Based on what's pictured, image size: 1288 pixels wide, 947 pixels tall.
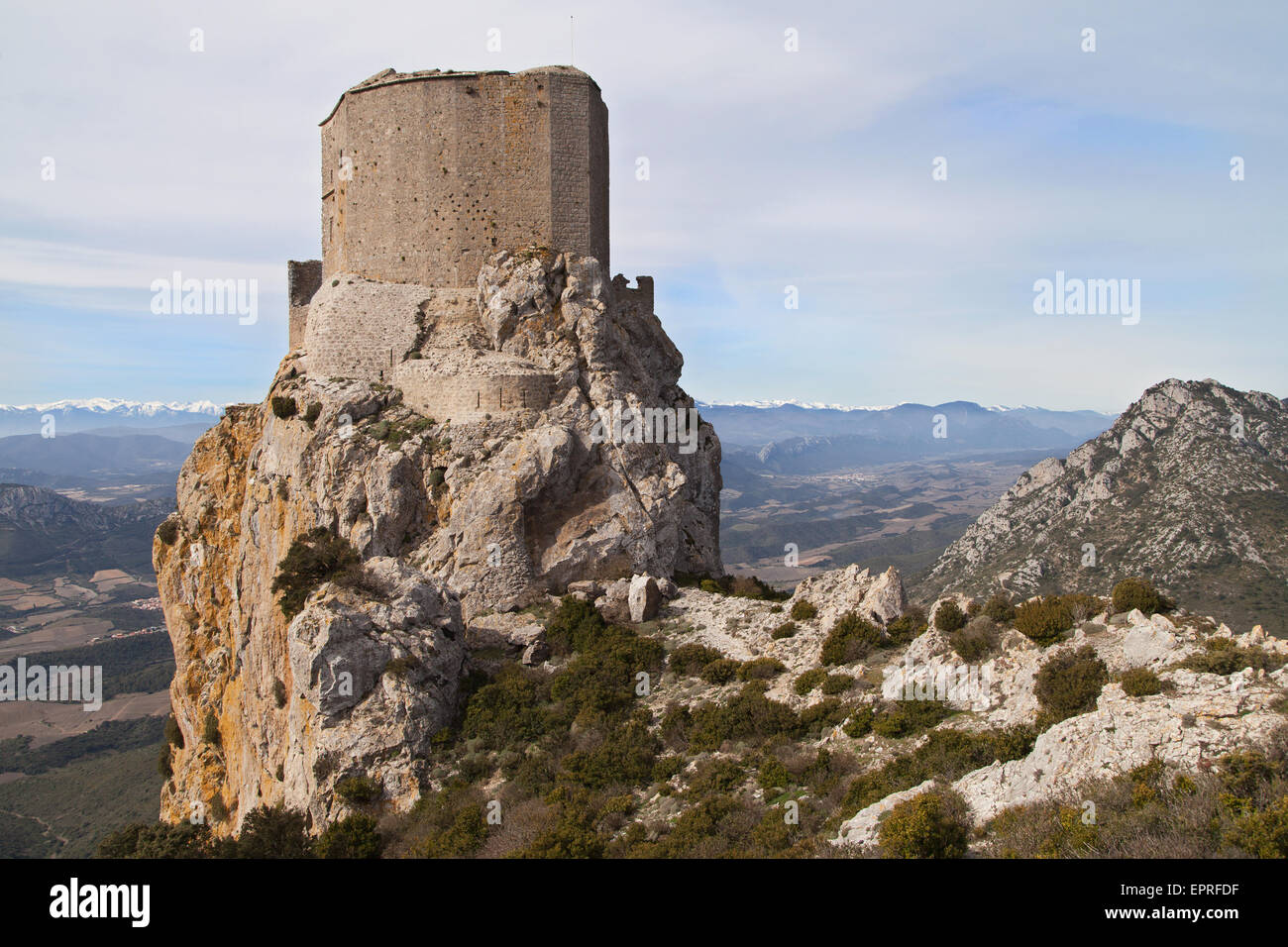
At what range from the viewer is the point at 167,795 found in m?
34.5

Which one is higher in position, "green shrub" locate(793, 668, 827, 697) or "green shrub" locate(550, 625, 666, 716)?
"green shrub" locate(793, 668, 827, 697)

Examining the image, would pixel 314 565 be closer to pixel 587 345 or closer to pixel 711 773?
pixel 587 345

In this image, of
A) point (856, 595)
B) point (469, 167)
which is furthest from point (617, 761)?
point (469, 167)

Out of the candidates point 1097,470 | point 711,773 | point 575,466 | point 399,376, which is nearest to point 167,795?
point 399,376

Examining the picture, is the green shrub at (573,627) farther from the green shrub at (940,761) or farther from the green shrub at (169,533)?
the green shrub at (169,533)

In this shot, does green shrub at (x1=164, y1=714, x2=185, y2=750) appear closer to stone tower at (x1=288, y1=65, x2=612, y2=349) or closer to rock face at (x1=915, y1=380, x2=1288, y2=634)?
stone tower at (x1=288, y1=65, x2=612, y2=349)

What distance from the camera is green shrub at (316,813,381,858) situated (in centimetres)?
1759

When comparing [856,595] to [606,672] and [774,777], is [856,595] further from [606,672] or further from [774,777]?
[774,777]

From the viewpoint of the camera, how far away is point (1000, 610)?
1992cm

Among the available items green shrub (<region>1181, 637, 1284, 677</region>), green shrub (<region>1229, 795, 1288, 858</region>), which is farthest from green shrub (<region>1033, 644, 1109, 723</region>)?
green shrub (<region>1229, 795, 1288, 858</region>)

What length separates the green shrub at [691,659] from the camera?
900 inches

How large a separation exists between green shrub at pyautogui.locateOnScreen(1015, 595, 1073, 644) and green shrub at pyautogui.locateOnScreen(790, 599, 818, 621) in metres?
6.27

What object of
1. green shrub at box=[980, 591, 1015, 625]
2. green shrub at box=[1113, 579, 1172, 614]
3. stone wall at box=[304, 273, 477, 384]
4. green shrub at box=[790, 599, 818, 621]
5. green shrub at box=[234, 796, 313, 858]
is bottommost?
green shrub at box=[234, 796, 313, 858]

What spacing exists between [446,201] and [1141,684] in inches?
Result: 1016
